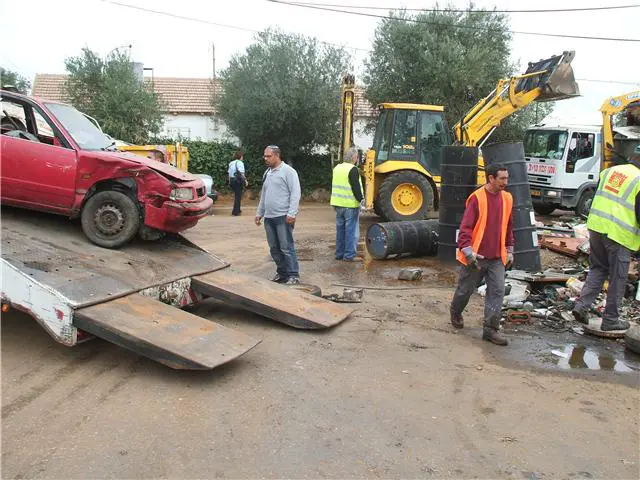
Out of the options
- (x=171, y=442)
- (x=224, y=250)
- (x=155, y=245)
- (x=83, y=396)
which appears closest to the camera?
(x=171, y=442)

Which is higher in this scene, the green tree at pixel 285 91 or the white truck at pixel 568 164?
the green tree at pixel 285 91

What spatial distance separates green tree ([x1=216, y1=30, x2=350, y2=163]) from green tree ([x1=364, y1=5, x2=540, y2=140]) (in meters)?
1.64

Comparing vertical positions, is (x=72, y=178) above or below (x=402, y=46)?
below

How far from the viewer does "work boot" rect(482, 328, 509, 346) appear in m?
5.55

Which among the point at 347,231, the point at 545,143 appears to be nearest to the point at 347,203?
the point at 347,231

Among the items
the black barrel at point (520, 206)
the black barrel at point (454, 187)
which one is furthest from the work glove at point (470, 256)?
the black barrel at point (454, 187)

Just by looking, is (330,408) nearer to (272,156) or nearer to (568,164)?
(272,156)

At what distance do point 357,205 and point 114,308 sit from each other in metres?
5.35

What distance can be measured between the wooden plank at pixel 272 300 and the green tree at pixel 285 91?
15538mm

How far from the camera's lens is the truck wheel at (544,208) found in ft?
55.1

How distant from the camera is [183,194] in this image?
6277mm

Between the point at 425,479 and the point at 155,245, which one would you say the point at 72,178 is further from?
the point at 425,479

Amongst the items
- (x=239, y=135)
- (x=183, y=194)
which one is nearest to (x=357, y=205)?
(x=183, y=194)

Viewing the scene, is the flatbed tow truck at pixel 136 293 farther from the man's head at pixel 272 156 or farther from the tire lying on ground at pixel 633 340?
the tire lying on ground at pixel 633 340
